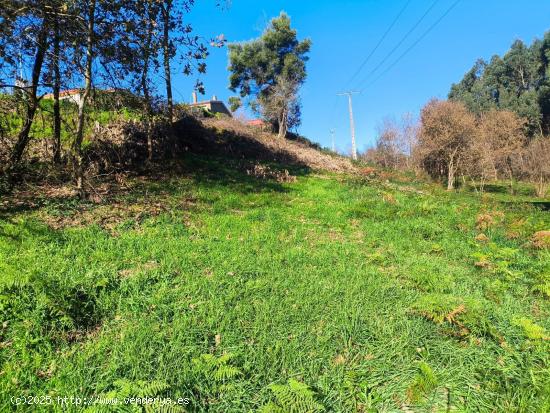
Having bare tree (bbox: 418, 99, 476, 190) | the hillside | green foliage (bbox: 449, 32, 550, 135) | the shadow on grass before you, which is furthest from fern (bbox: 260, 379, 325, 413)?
green foliage (bbox: 449, 32, 550, 135)

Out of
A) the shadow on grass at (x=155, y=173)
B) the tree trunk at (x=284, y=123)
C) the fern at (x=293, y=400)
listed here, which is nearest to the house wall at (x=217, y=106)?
the tree trunk at (x=284, y=123)

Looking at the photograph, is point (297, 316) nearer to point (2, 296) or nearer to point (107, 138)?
point (2, 296)

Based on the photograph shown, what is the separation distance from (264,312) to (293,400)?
1.15m

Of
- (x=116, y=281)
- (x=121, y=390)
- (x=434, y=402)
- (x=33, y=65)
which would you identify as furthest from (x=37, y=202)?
(x=434, y=402)

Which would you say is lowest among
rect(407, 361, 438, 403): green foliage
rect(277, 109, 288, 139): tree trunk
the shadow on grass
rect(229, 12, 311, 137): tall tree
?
rect(407, 361, 438, 403): green foliage

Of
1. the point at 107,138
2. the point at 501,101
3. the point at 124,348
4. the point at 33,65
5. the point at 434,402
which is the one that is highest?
the point at 501,101

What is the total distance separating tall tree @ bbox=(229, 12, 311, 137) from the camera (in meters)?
33.8

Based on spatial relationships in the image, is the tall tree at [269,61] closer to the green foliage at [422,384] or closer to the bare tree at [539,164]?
the bare tree at [539,164]

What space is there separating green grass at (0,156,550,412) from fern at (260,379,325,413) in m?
0.01

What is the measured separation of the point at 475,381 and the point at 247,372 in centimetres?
187

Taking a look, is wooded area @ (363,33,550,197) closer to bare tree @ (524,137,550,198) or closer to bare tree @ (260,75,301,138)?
bare tree @ (524,137,550,198)

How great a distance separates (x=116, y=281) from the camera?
12.8ft

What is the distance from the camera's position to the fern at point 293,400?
2365 millimetres

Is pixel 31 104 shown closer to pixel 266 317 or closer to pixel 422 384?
pixel 266 317
